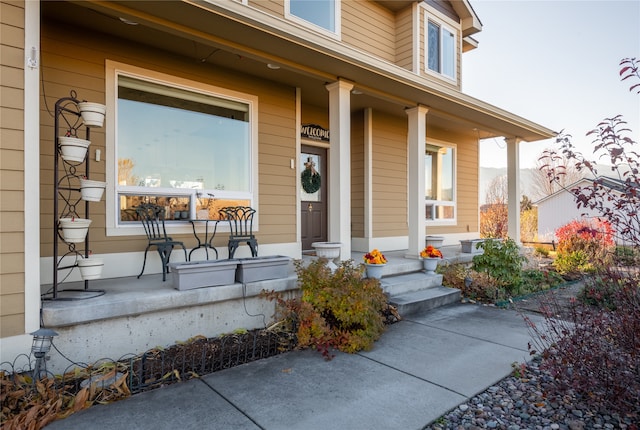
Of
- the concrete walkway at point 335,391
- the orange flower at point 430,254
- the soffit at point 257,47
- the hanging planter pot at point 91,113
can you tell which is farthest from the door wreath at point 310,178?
the hanging planter pot at point 91,113

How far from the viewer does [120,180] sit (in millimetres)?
4297

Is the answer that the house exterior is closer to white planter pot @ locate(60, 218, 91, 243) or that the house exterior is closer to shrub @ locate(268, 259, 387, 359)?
white planter pot @ locate(60, 218, 91, 243)

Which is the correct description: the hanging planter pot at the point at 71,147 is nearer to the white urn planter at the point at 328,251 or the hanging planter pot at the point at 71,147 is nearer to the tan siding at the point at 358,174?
the white urn planter at the point at 328,251

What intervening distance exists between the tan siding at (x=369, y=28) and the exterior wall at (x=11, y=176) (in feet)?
15.5

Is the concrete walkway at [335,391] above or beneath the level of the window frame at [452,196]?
beneath

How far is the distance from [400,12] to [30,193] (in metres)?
6.83

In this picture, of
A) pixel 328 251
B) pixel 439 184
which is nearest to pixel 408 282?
pixel 328 251

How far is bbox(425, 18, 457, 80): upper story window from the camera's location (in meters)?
7.42

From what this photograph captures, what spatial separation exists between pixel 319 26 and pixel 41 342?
544 centimetres

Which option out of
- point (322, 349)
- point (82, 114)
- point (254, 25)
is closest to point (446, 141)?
point (254, 25)

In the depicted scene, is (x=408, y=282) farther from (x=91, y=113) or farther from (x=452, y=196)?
(x=452, y=196)

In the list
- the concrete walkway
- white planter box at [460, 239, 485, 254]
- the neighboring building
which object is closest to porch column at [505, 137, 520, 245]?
white planter box at [460, 239, 485, 254]

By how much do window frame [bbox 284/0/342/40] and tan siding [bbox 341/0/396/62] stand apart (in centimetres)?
14

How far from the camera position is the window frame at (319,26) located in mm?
5427
